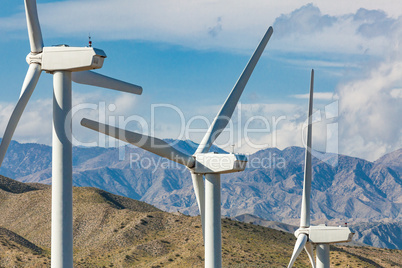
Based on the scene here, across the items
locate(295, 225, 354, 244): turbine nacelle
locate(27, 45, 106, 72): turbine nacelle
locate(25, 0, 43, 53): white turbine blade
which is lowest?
locate(295, 225, 354, 244): turbine nacelle

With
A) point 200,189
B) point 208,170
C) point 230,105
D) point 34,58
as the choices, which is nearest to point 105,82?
point 34,58

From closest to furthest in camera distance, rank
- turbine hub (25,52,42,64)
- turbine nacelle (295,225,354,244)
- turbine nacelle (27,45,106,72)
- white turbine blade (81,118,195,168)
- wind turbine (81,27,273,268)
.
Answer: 1. turbine nacelle (27,45,106,72)
2. turbine hub (25,52,42,64)
3. white turbine blade (81,118,195,168)
4. wind turbine (81,27,273,268)
5. turbine nacelle (295,225,354,244)

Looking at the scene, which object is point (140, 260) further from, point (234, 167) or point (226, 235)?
point (234, 167)

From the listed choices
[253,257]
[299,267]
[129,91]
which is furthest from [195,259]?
[129,91]

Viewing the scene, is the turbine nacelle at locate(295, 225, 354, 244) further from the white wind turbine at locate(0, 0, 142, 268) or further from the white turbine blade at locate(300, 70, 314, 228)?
the white wind turbine at locate(0, 0, 142, 268)

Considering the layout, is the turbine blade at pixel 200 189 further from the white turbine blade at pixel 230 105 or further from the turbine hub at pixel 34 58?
the turbine hub at pixel 34 58

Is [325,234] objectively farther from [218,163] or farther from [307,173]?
[218,163]

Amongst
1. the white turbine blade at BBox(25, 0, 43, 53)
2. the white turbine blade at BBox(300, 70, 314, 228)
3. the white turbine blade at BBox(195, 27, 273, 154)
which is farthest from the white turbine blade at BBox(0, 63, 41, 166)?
the white turbine blade at BBox(300, 70, 314, 228)
